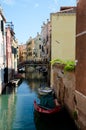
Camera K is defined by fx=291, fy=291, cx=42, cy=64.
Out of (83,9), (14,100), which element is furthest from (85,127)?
(14,100)

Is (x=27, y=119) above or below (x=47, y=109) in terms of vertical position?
below

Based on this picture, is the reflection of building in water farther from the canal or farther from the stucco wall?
the stucco wall

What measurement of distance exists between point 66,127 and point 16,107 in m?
8.50

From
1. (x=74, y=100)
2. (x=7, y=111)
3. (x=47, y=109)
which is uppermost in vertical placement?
(x=74, y=100)

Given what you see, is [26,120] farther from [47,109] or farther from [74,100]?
[74,100]

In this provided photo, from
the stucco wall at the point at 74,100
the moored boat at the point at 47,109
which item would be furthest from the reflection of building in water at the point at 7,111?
the stucco wall at the point at 74,100

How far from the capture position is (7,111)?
81.0 ft

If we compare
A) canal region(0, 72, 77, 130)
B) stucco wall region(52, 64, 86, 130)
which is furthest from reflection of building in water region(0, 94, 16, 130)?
stucco wall region(52, 64, 86, 130)

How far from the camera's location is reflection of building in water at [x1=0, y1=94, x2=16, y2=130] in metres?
20.1

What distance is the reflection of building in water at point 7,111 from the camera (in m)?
20.1

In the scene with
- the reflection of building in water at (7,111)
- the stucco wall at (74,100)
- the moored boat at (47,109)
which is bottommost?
the reflection of building in water at (7,111)

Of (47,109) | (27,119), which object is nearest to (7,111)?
(27,119)

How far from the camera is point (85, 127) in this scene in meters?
15.5

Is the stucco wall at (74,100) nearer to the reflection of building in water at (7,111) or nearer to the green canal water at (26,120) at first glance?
the green canal water at (26,120)
